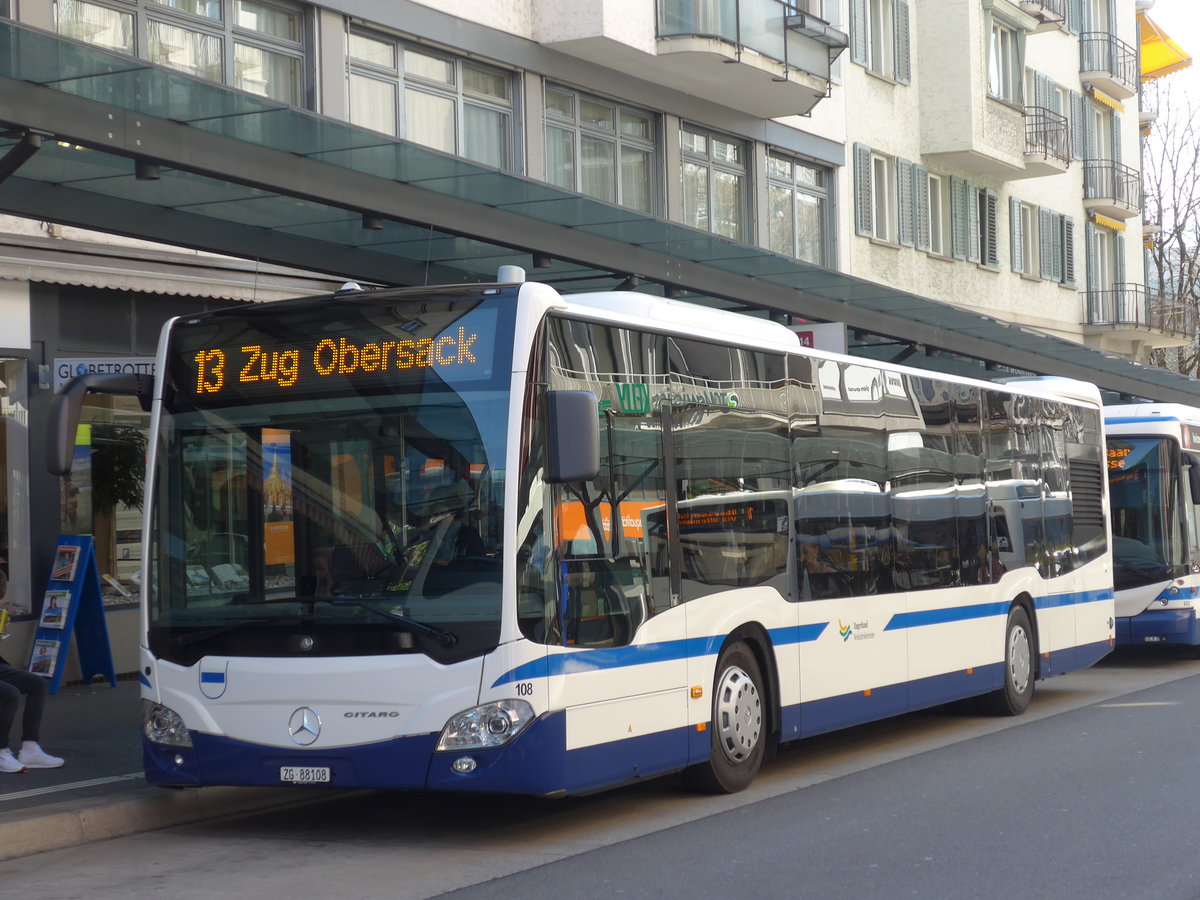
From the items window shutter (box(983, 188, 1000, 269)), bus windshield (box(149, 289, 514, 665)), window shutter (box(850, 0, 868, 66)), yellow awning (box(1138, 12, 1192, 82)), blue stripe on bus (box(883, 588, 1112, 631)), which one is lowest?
blue stripe on bus (box(883, 588, 1112, 631))

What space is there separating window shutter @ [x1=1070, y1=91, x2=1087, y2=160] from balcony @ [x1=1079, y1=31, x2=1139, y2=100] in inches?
22.9

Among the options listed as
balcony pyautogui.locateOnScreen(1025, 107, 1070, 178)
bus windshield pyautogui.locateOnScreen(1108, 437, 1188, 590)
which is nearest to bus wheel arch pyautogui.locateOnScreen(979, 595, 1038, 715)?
bus windshield pyautogui.locateOnScreen(1108, 437, 1188, 590)

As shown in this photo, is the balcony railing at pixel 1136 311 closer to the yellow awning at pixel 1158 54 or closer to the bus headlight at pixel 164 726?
the yellow awning at pixel 1158 54

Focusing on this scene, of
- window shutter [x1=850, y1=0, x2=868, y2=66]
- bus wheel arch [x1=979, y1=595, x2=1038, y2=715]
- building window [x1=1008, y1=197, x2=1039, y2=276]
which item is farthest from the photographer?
building window [x1=1008, y1=197, x2=1039, y2=276]

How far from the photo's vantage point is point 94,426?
51.7 ft

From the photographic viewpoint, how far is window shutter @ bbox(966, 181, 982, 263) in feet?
105

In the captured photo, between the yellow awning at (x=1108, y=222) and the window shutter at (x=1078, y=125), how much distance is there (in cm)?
169

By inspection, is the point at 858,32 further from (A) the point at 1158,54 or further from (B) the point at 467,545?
(A) the point at 1158,54

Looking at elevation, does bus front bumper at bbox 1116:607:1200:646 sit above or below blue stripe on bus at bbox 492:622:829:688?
below

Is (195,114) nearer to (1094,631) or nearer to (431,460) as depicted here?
(431,460)

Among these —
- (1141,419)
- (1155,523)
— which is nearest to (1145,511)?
(1155,523)

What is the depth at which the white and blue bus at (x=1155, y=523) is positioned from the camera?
19.0 m

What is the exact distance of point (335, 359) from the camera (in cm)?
859

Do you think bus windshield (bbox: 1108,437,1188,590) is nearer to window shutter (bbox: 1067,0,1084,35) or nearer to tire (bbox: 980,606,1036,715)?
tire (bbox: 980,606,1036,715)
